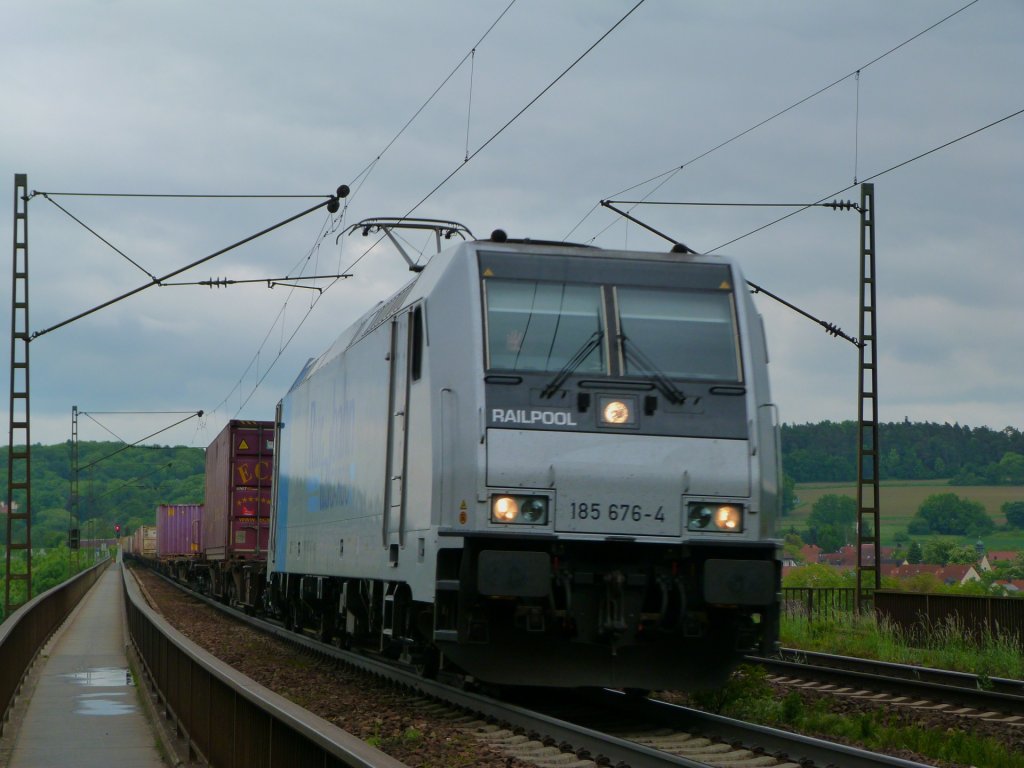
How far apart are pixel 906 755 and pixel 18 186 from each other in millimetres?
23168

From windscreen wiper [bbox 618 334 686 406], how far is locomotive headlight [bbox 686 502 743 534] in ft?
2.77

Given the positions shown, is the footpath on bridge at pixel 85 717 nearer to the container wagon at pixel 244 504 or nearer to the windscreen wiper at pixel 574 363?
the windscreen wiper at pixel 574 363

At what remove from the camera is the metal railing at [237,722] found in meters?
5.30

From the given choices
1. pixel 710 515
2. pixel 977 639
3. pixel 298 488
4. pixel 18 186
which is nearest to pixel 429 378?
pixel 710 515

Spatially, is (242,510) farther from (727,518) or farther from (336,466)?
(727,518)

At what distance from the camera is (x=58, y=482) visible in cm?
11575

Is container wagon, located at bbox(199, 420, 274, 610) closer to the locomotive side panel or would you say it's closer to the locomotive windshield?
the locomotive side panel

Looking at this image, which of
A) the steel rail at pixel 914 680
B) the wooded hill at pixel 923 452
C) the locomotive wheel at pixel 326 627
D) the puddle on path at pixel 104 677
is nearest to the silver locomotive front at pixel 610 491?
the steel rail at pixel 914 680

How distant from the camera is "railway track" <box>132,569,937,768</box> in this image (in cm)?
886

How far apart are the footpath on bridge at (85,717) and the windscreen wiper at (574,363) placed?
3898mm

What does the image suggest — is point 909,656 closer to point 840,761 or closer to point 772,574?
point 772,574

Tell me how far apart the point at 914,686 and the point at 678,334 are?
4517mm

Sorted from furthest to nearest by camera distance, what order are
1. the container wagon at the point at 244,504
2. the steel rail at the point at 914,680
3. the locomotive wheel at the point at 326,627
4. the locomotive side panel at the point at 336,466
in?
the container wagon at the point at 244,504
the locomotive wheel at the point at 326,627
the locomotive side panel at the point at 336,466
the steel rail at the point at 914,680

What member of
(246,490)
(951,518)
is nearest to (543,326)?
(246,490)
